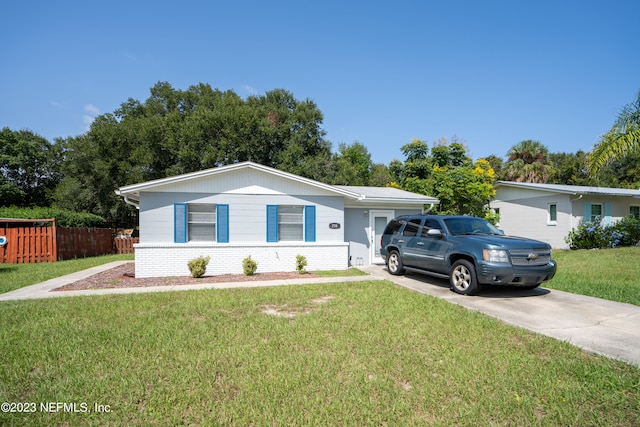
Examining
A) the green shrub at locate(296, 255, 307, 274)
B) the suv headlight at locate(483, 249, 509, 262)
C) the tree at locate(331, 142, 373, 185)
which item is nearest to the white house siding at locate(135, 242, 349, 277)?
the green shrub at locate(296, 255, 307, 274)

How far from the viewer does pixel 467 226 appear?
9.08 meters

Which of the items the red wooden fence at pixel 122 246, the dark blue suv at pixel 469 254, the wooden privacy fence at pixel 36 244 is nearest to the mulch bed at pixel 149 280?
the dark blue suv at pixel 469 254

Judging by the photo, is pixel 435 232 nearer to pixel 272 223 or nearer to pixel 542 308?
pixel 542 308

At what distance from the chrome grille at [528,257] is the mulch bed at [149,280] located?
5802 mm

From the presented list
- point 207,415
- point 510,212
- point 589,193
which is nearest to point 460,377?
point 207,415

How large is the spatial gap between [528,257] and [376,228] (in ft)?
22.3

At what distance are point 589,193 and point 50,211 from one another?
1132 inches

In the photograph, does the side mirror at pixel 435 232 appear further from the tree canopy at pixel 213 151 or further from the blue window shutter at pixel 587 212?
the blue window shutter at pixel 587 212

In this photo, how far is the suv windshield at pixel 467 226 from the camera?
29.0ft

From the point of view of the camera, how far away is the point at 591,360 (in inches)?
166

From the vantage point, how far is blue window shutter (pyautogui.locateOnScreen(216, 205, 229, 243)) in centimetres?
1155

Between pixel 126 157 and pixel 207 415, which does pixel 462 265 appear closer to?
pixel 207 415

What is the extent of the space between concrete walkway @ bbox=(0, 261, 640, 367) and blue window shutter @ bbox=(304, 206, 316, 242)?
228cm

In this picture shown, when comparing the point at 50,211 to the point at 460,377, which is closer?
the point at 460,377
